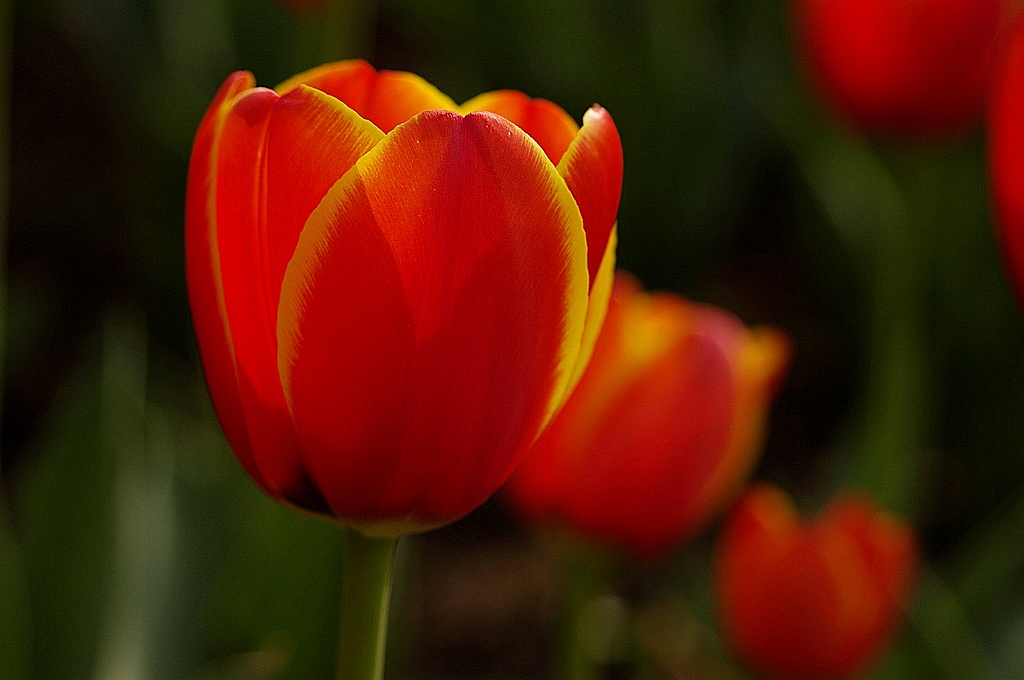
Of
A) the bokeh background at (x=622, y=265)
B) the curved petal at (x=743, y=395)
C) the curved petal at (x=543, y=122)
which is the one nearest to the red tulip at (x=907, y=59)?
the bokeh background at (x=622, y=265)

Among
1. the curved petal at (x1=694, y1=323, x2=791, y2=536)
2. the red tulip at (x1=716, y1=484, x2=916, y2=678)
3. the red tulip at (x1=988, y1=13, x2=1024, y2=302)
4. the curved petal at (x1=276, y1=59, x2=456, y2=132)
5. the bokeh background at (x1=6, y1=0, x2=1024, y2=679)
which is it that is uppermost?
the curved petal at (x1=276, y1=59, x2=456, y2=132)

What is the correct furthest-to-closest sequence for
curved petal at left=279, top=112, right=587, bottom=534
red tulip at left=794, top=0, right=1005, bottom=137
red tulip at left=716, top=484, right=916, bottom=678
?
1. red tulip at left=794, top=0, right=1005, bottom=137
2. red tulip at left=716, top=484, right=916, bottom=678
3. curved petal at left=279, top=112, right=587, bottom=534

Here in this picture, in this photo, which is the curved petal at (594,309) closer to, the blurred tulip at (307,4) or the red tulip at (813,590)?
the red tulip at (813,590)

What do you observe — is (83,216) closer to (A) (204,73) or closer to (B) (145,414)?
(A) (204,73)

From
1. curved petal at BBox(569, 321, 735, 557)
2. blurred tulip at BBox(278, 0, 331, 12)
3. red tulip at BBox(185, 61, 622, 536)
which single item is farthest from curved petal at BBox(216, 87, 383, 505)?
blurred tulip at BBox(278, 0, 331, 12)

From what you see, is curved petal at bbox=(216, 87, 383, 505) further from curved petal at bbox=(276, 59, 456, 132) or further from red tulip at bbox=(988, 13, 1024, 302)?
red tulip at bbox=(988, 13, 1024, 302)

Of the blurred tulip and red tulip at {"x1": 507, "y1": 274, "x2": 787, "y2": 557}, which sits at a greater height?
the blurred tulip

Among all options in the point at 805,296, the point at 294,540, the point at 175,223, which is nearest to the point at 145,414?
the point at 294,540
